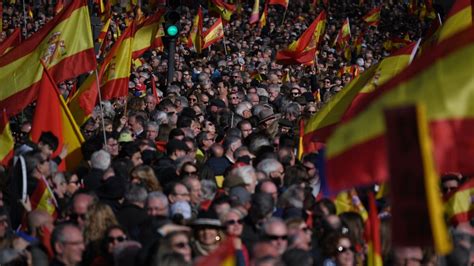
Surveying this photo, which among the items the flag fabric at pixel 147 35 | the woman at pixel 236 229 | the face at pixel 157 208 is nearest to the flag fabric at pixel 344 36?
the flag fabric at pixel 147 35

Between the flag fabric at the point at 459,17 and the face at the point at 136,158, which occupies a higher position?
the flag fabric at the point at 459,17

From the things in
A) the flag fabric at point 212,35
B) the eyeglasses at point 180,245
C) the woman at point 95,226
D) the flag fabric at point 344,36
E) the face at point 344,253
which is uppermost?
the flag fabric at point 344,36

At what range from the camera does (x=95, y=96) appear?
1545cm

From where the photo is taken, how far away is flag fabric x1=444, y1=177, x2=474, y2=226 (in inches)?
417

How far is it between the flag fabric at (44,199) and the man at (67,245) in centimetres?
222

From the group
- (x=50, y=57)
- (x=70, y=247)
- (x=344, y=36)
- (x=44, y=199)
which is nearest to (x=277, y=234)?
(x=70, y=247)

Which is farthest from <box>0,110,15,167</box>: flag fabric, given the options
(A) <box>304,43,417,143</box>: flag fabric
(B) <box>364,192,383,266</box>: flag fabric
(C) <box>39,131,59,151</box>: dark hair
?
(B) <box>364,192,383,266</box>: flag fabric

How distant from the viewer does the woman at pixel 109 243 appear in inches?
355

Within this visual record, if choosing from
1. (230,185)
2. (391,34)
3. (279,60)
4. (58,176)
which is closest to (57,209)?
(58,176)

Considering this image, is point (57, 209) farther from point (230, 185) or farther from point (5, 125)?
point (5, 125)

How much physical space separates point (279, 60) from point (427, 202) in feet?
57.9

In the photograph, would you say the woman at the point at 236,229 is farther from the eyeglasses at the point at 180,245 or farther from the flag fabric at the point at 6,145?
the flag fabric at the point at 6,145

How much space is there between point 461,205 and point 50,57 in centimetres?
539

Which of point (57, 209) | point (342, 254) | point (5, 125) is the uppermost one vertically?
point (5, 125)
